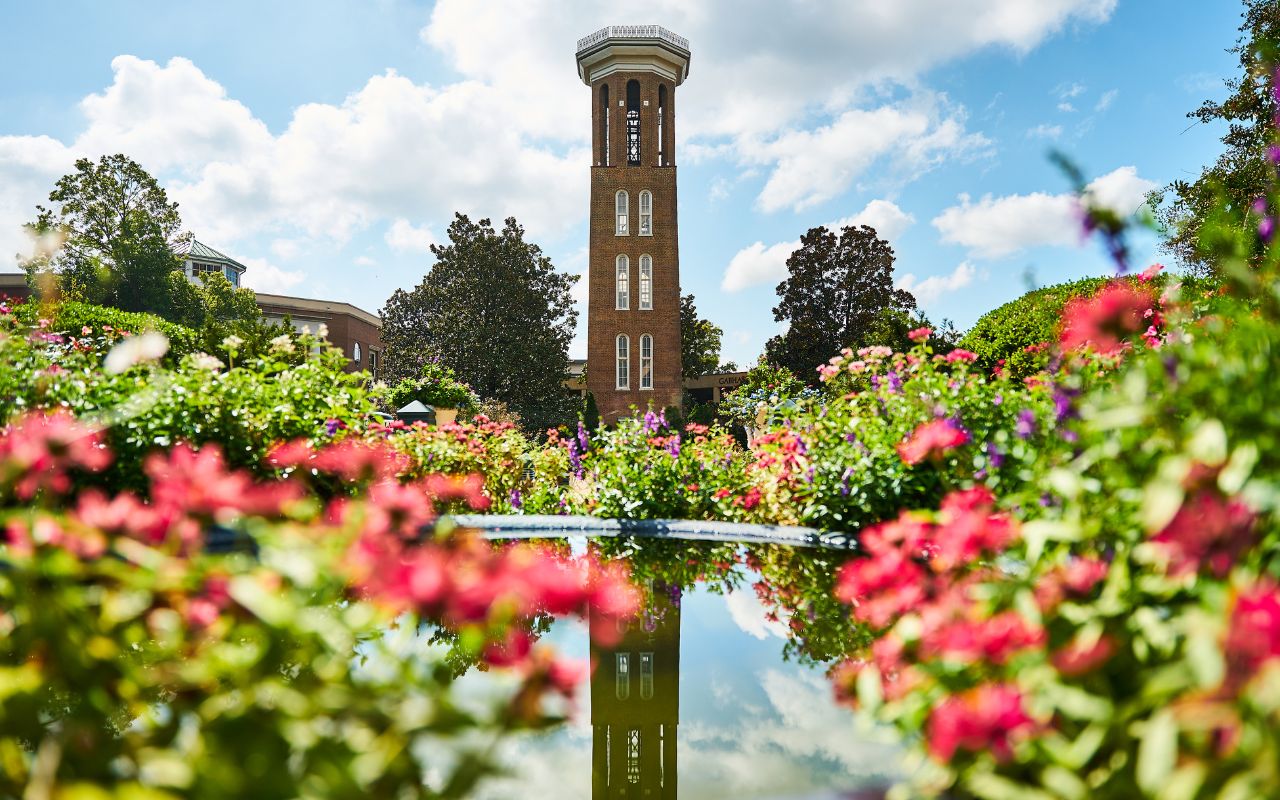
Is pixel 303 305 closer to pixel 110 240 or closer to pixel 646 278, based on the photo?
pixel 110 240

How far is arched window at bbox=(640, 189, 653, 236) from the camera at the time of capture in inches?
943

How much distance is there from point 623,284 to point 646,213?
247 cm

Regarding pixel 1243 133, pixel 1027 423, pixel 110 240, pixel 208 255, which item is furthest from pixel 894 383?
pixel 208 255

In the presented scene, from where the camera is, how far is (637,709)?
235cm

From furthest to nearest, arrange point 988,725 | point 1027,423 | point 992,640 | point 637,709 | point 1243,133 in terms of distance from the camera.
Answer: point 1243,133 → point 1027,423 → point 637,709 → point 992,640 → point 988,725

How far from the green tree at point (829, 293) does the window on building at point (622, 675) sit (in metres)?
24.7

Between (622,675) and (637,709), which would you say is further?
(622,675)

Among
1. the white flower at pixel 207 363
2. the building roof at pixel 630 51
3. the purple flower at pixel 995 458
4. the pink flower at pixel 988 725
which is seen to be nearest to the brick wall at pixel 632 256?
the building roof at pixel 630 51

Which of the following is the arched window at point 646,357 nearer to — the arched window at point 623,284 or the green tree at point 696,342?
the arched window at point 623,284

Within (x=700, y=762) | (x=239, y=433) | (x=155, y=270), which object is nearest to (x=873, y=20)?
(x=239, y=433)

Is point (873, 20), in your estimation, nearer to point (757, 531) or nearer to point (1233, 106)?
point (757, 531)

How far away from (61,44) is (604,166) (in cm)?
1879

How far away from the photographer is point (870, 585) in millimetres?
1555

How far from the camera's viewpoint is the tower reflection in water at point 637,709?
1.93 m
